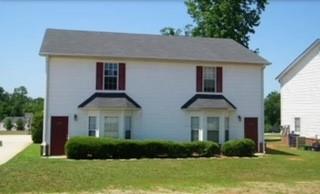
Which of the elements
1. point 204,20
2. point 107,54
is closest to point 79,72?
point 107,54

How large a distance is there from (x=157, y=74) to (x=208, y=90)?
11.6ft

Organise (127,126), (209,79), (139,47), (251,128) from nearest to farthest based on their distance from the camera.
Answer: (127,126), (209,79), (139,47), (251,128)

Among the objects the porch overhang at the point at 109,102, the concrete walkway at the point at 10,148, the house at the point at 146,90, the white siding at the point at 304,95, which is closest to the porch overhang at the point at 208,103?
the house at the point at 146,90

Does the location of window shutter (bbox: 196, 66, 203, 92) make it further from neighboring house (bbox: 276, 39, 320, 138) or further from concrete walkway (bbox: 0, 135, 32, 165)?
concrete walkway (bbox: 0, 135, 32, 165)

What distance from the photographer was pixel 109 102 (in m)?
29.5

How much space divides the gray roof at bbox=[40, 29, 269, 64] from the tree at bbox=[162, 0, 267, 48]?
39.5ft

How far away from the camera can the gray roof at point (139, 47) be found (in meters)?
30.5

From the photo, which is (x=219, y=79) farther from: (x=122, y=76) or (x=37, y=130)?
(x=37, y=130)

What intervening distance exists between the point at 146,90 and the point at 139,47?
130 inches

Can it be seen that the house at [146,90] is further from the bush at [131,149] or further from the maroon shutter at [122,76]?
the bush at [131,149]

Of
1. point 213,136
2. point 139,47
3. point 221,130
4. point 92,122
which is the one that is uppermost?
point 139,47

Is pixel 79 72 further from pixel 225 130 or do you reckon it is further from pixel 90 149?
pixel 225 130

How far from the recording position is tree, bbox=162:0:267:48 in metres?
48.5

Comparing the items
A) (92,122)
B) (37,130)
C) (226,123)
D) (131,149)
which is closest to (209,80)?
(226,123)
